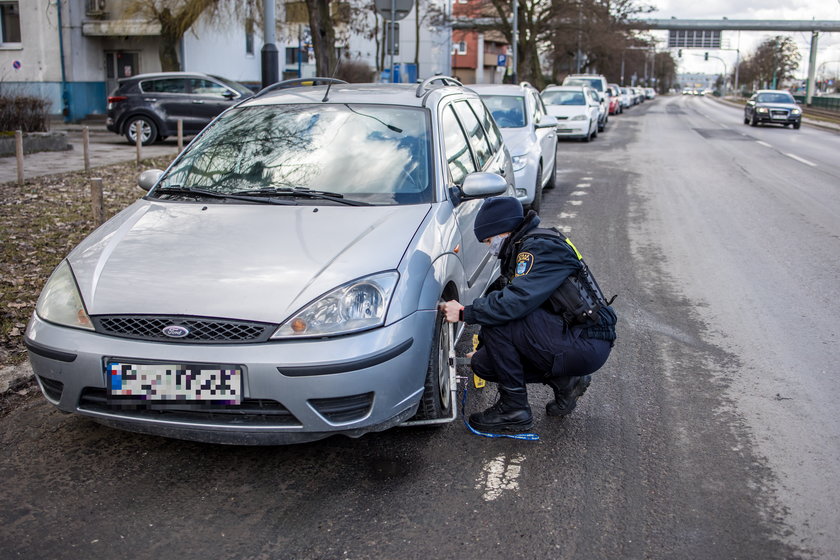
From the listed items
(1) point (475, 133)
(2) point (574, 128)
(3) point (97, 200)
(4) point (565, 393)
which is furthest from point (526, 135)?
(2) point (574, 128)

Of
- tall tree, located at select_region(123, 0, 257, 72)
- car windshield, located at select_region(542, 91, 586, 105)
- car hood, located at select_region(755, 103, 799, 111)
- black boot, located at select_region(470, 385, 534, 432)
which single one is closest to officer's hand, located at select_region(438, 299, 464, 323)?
black boot, located at select_region(470, 385, 534, 432)

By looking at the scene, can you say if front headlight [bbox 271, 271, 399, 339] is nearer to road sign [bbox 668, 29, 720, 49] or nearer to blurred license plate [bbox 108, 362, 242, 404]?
blurred license plate [bbox 108, 362, 242, 404]

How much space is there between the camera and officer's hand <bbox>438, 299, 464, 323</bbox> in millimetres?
3914

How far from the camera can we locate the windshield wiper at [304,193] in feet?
14.3

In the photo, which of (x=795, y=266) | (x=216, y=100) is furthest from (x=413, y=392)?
(x=216, y=100)

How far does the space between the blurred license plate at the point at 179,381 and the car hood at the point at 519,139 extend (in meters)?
7.36

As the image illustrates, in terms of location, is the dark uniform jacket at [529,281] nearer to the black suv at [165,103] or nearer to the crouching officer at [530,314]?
the crouching officer at [530,314]

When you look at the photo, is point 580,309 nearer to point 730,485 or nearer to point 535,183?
point 730,485

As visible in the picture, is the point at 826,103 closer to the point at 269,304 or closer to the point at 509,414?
the point at 509,414

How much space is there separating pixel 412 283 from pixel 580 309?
2.69ft

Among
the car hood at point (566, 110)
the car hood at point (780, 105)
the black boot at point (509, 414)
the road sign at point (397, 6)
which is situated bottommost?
the black boot at point (509, 414)

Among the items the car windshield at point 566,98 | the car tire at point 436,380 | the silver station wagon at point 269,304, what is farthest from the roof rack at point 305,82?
the car windshield at point 566,98

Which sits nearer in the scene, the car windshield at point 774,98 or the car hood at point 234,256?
the car hood at point 234,256

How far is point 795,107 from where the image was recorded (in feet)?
113
